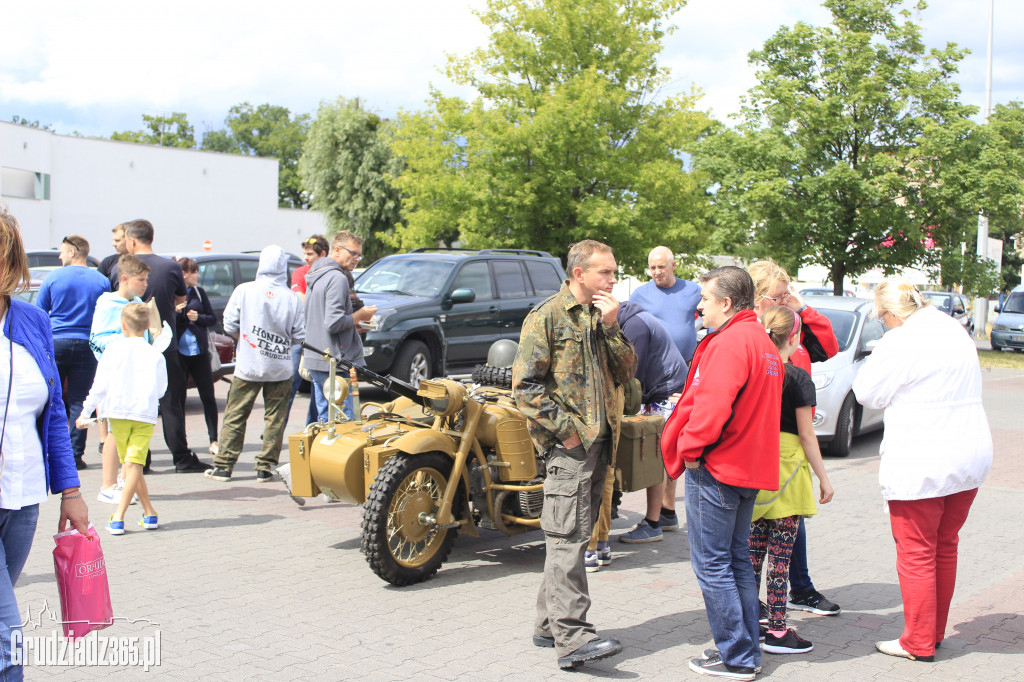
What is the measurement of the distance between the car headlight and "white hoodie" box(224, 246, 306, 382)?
5418 mm

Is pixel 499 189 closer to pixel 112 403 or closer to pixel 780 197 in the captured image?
pixel 780 197

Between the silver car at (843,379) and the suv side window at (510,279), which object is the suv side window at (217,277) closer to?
the suv side window at (510,279)

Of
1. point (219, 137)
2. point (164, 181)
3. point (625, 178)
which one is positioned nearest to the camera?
point (625, 178)

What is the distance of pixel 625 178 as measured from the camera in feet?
72.8

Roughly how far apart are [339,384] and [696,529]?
2.67 m

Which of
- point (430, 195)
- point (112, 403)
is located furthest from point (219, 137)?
point (112, 403)

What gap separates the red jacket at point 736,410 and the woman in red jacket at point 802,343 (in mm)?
742

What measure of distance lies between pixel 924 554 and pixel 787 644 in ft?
2.58

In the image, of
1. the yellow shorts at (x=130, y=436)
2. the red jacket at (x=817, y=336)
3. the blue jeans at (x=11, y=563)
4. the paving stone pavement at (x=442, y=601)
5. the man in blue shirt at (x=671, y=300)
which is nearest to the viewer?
the blue jeans at (x=11, y=563)

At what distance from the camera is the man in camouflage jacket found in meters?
4.23

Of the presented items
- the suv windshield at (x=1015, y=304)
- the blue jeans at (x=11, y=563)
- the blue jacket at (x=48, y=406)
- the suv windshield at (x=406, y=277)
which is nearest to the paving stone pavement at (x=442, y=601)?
the blue jeans at (x=11, y=563)

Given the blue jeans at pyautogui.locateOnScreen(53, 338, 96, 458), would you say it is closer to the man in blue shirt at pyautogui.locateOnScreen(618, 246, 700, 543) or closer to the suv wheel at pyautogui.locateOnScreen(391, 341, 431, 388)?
the suv wheel at pyautogui.locateOnScreen(391, 341, 431, 388)

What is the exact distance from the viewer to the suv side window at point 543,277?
14.1 metres

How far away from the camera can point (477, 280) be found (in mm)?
13242
